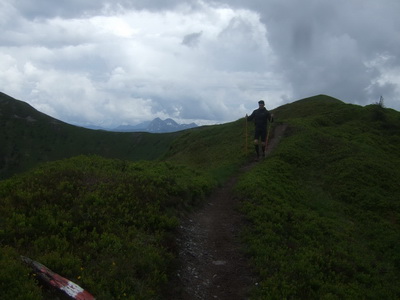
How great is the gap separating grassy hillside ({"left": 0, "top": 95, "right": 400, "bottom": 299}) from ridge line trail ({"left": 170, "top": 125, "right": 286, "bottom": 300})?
0.44 m

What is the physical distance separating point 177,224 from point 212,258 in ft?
5.68

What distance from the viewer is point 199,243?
12031mm

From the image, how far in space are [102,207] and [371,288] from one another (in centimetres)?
922

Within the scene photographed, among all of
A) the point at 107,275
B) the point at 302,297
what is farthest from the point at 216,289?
the point at 107,275

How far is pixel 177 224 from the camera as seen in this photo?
12000 mm

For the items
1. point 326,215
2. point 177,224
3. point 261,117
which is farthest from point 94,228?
point 261,117

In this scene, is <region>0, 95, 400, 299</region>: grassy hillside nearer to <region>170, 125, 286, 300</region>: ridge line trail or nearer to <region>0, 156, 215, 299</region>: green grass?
<region>0, 156, 215, 299</region>: green grass

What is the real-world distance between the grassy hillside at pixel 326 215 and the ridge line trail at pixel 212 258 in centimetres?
55

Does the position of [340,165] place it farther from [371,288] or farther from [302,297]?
[302,297]

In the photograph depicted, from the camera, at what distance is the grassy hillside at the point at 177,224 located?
8.28m

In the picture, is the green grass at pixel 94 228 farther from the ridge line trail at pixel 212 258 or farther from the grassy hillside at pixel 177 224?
the ridge line trail at pixel 212 258

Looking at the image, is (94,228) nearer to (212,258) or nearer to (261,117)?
(212,258)

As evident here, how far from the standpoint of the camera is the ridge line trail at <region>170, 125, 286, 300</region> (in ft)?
30.7

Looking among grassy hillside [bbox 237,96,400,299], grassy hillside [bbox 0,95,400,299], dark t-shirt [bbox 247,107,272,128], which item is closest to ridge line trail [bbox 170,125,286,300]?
grassy hillside [bbox 0,95,400,299]
